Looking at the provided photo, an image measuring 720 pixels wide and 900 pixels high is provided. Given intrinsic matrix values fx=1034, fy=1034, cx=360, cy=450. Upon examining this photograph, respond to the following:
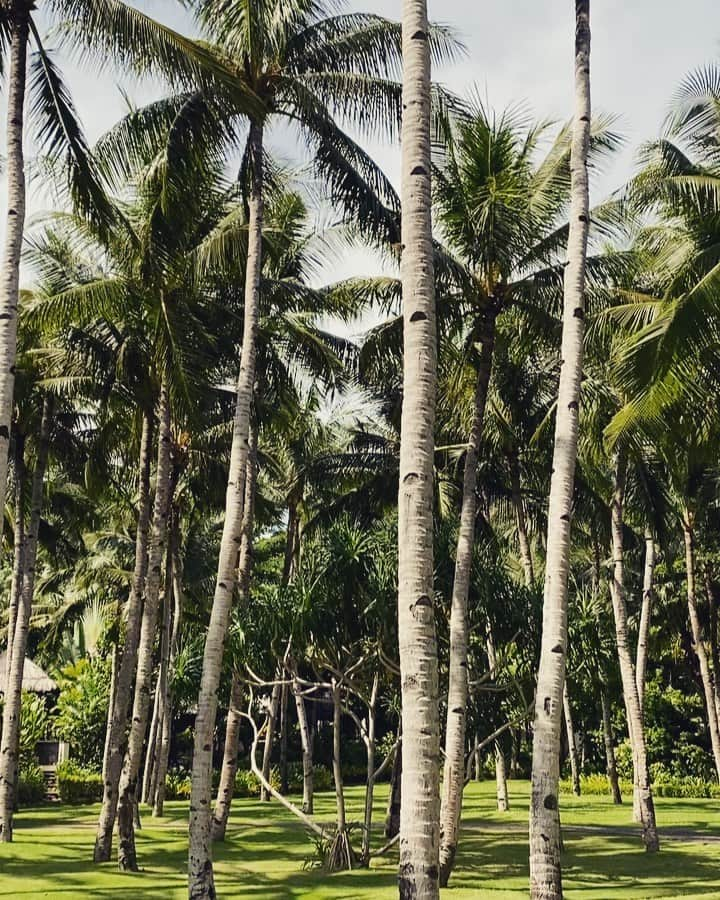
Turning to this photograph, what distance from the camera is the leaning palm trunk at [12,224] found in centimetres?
1084

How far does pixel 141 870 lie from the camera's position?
17.3m

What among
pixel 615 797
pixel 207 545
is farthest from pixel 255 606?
pixel 207 545

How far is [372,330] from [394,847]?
32.1 feet

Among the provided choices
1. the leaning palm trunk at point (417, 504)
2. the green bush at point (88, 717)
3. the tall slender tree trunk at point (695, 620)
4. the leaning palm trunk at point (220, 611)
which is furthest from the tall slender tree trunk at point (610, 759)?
the leaning palm trunk at point (417, 504)

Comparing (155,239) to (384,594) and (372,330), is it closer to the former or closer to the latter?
(372,330)

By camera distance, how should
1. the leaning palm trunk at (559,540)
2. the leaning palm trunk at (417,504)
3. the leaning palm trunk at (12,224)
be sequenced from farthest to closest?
1. the leaning palm trunk at (12,224)
2. the leaning palm trunk at (559,540)
3. the leaning palm trunk at (417,504)

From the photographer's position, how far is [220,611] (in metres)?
13.3

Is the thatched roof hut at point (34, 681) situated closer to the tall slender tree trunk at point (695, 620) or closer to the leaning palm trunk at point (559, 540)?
the tall slender tree trunk at point (695, 620)

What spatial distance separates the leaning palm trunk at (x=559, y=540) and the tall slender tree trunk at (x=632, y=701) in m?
9.53

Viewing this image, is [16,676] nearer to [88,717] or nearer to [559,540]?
[559,540]

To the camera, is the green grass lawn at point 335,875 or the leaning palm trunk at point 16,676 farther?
the leaning palm trunk at point 16,676

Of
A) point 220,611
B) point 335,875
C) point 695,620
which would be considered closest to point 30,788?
point 335,875

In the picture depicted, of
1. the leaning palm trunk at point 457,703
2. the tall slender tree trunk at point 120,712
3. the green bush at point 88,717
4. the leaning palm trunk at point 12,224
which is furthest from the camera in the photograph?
the green bush at point 88,717

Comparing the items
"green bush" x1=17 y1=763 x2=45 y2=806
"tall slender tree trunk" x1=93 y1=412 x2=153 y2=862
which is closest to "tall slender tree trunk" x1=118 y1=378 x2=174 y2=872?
"tall slender tree trunk" x1=93 y1=412 x2=153 y2=862
